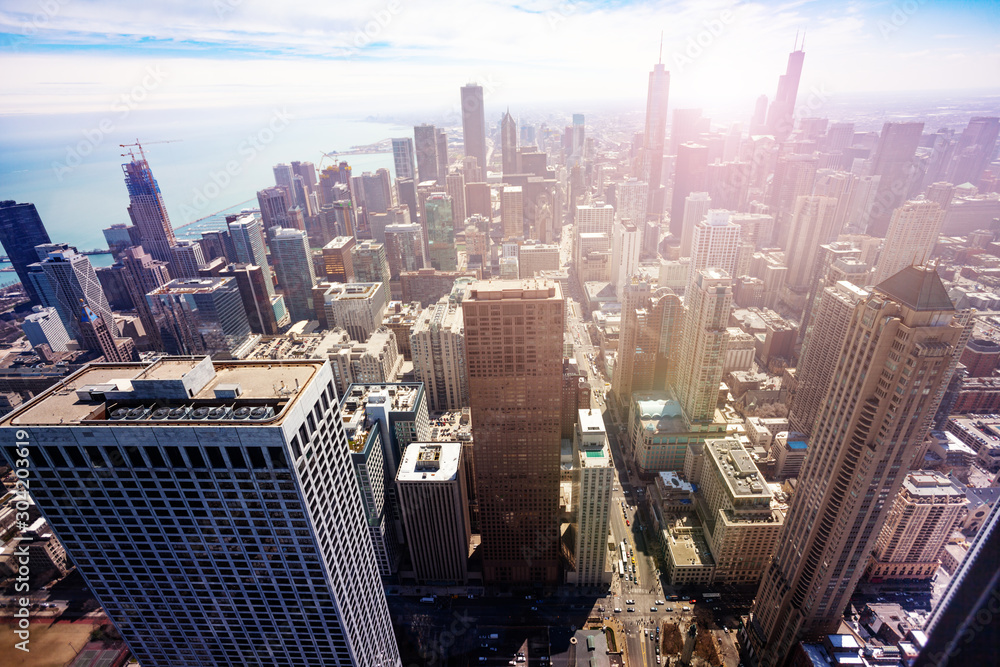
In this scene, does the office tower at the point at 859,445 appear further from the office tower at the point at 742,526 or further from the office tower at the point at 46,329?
the office tower at the point at 46,329

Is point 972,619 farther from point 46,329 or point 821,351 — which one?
point 46,329

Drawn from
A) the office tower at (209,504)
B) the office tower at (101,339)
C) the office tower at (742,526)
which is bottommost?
the office tower at (742,526)

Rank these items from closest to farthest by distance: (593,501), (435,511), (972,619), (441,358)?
(972,619) < (593,501) < (435,511) < (441,358)

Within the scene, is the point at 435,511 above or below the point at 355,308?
below

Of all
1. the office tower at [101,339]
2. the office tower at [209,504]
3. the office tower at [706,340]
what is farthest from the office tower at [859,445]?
the office tower at [101,339]

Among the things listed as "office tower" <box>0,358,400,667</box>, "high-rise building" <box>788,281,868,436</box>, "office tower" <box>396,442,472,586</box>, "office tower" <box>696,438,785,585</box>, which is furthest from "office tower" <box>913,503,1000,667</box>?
"high-rise building" <box>788,281,868,436</box>

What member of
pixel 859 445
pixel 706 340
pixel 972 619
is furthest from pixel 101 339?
pixel 972 619

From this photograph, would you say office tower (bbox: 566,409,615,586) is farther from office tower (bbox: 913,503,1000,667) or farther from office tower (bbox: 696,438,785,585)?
office tower (bbox: 913,503,1000,667)
